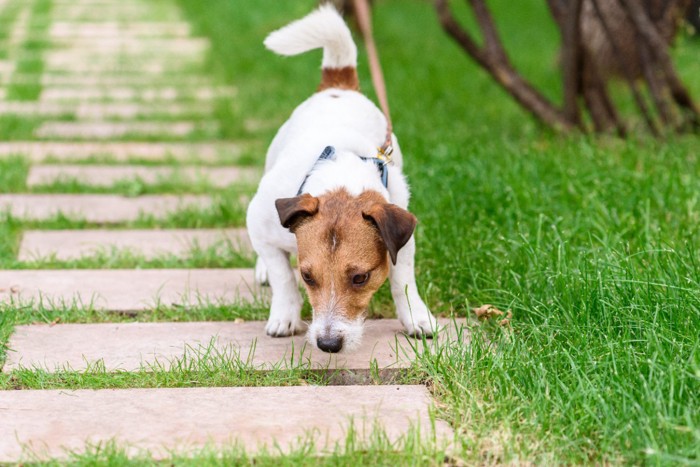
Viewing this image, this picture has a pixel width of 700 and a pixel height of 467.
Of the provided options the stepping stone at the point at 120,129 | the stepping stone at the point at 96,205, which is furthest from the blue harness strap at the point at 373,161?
the stepping stone at the point at 120,129

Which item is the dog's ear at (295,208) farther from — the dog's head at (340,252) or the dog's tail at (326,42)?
the dog's tail at (326,42)

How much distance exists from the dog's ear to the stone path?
Answer: 484mm

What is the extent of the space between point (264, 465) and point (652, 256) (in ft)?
6.44

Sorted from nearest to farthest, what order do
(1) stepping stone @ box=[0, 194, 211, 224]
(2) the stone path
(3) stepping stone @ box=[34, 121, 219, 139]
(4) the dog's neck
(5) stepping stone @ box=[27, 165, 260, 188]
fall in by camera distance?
(2) the stone path → (4) the dog's neck → (1) stepping stone @ box=[0, 194, 211, 224] → (5) stepping stone @ box=[27, 165, 260, 188] → (3) stepping stone @ box=[34, 121, 219, 139]

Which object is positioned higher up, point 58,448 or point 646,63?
point 646,63

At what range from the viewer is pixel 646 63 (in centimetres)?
645

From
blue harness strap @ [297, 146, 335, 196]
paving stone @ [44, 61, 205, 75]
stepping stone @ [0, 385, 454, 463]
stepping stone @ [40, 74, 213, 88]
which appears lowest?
stepping stone @ [0, 385, 454, 463]

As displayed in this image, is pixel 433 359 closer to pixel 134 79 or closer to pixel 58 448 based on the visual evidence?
pixel 58 448

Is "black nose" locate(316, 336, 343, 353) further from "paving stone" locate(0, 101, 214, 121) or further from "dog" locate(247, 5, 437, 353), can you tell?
"paving stone" locate(0, 101, 214, 121)

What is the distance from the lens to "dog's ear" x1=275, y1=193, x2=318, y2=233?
10.8 ft

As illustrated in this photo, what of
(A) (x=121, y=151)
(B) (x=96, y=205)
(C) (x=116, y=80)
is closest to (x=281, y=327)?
(B) (x=96, y=205)

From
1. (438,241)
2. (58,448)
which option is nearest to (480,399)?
(58,448)

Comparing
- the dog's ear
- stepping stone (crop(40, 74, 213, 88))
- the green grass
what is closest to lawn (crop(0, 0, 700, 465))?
the dog's ear

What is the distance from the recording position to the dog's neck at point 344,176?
3521 millimetres
